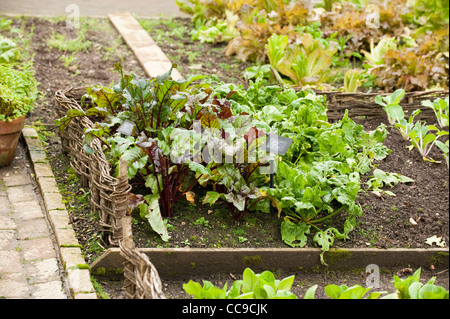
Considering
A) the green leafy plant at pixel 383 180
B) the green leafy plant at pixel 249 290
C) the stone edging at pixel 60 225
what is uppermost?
the green leafy plant at pixel 249 290

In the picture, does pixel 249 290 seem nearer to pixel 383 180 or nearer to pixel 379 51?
pixel 383 180

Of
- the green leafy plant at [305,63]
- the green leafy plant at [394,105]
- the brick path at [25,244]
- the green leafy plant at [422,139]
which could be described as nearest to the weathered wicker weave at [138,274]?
the brick path at [25,244]

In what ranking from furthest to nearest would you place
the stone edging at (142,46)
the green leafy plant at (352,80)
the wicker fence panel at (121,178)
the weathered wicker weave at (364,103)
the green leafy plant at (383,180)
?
the stone edging at (142,46) < the green leafy plant at (352,80) < the weathered wicker weave at (364,103) < the green leafy plant at (383,180) < the wicker fence panel at (121,178)

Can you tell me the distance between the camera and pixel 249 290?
253 cm

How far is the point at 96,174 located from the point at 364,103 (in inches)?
95.5

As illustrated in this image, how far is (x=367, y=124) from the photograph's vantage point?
4.73 m

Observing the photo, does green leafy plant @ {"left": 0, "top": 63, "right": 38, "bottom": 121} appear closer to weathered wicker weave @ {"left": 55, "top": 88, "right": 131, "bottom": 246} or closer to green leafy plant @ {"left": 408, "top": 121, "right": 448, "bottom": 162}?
weathered wicker weave @ {"left": 55, "top": 88, "right": 131, "bottom": 246}

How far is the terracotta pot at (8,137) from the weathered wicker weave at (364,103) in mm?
2364

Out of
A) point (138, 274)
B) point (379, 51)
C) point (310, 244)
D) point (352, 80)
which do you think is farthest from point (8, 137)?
point (379, 51)

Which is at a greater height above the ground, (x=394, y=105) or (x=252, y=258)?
(x=394, y=105)

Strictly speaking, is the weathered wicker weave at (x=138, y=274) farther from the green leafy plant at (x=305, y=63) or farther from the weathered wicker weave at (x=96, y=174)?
the green leafy plant at (x=305, y=63)

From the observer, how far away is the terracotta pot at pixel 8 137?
4078mm

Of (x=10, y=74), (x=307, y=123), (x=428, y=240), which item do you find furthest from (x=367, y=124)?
(x=10, y=74)

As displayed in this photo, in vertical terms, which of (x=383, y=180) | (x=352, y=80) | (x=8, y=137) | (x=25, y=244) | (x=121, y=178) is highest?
(x=121, y=178)
